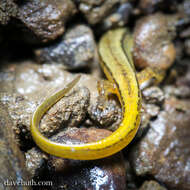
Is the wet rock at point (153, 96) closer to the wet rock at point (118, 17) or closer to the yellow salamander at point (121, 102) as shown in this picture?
the yellow salamander at point (121, 102)

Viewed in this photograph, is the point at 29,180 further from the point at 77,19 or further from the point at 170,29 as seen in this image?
the point at 170,29

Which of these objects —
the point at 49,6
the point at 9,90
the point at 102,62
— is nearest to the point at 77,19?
the point at 49,6

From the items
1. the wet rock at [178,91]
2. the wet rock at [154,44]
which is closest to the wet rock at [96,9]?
the wet rock at [154,44]

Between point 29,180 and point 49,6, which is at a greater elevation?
point 49,6

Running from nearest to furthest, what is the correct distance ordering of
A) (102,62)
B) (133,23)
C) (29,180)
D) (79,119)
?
(29,180)
(79,119)
(102,62)
(133,23)

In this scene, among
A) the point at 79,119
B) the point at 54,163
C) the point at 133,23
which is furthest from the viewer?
the point at 133,23
